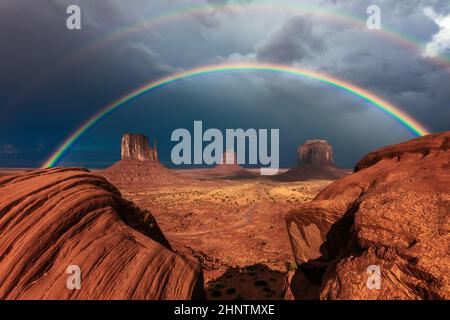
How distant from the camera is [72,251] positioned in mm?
6578

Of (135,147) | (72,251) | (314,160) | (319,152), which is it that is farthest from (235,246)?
(319,152)

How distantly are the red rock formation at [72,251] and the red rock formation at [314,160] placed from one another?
152 metres

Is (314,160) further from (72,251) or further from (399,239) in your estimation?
(72,251)

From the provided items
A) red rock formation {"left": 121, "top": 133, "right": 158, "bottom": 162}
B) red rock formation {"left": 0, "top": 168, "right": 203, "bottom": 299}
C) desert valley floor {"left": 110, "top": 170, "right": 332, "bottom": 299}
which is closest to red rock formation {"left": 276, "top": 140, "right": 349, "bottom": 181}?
red rock formation {"left": 121, "top": 133, "right": 158, "bottom": 162}

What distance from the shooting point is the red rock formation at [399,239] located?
17.1ft

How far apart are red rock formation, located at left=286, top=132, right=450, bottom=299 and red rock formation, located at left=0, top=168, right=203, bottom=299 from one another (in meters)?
4.62

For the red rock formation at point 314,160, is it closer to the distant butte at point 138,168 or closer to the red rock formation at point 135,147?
the distant butte at point 138,168

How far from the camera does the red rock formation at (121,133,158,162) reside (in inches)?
4771

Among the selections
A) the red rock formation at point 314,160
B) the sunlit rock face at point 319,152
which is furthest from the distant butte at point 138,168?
the sunlit rock face at point 319,152

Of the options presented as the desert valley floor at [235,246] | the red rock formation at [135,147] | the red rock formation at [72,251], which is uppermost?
the red rock formation at [135,147]

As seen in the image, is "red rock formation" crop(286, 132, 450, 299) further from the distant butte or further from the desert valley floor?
the distant butte
